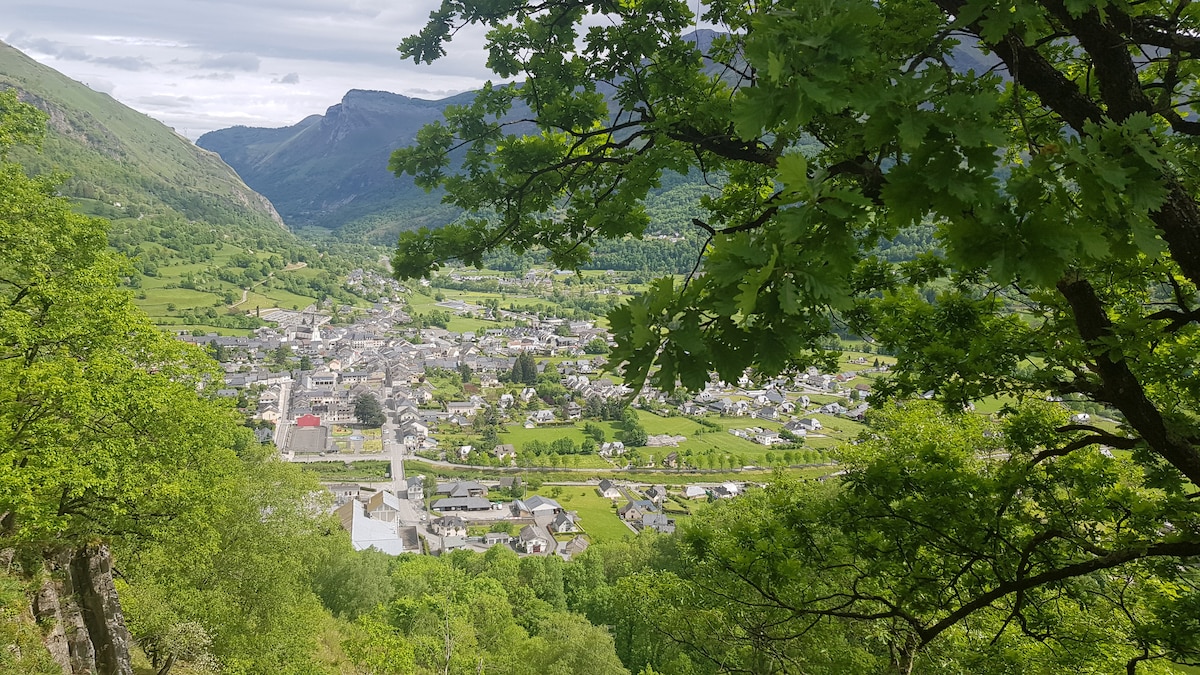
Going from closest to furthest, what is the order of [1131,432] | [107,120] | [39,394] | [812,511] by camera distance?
[1131,432] < [812,511] < [39,394] < [107,120]

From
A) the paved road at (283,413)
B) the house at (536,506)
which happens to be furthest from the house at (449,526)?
→ the paved road at (283,413)

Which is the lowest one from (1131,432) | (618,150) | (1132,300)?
(1131,432)

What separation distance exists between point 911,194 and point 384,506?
48.6 m

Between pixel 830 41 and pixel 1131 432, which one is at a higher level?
pixel 830 41

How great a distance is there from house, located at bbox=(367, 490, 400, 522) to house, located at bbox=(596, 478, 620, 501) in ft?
52.0

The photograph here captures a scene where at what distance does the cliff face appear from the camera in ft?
36.2

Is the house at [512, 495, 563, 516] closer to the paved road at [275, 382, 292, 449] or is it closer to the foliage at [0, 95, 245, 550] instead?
the paved road at [275, 382, 292, 449]

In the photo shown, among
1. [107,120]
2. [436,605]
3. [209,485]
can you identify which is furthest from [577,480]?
[107,120]

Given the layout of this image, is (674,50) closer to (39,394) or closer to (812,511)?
(812,511)

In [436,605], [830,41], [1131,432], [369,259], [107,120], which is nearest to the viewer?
[830,41]

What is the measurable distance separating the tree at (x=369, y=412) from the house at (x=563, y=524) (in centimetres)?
3251

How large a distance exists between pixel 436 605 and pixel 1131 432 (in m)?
22.7

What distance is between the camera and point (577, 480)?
52.6 m

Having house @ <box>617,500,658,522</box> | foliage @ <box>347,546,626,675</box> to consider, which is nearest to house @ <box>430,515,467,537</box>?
foliage @ <box>347,546,626,675</box>
